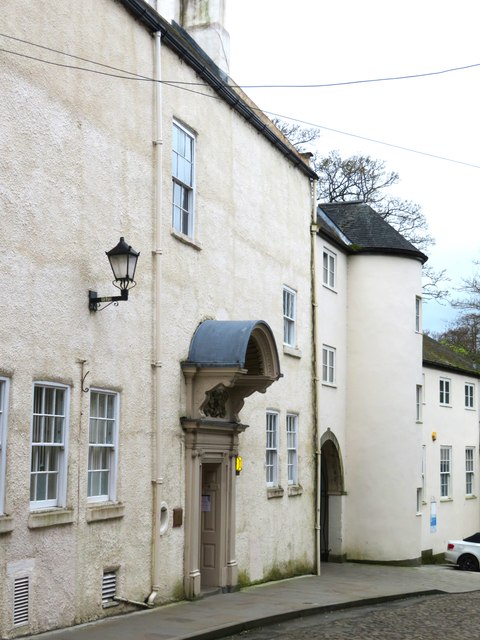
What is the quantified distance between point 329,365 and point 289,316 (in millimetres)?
4571

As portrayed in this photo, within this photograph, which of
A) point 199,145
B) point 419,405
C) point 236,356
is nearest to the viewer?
point 236,356

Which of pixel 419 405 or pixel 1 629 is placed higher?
pixel 419 405

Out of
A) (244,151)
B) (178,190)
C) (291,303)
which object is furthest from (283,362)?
(178,190)

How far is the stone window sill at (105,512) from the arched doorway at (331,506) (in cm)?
1320

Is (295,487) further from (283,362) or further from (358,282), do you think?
(358,282)

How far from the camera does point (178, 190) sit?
51.0 feet

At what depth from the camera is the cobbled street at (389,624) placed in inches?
504

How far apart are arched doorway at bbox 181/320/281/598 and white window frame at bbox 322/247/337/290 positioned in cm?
842

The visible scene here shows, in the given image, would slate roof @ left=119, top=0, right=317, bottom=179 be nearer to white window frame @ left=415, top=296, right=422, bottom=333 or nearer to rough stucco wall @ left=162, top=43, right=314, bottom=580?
rough stucco wall @ left=162, top=43, right=314, bottom=580

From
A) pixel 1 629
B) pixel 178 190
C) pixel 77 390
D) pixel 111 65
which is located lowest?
pixel 1 629

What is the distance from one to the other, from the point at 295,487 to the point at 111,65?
10719mm

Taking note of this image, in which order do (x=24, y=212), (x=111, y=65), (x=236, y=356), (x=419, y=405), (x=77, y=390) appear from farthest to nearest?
1. (x=419, y=405)
2. (x=236, y=356)
3. (x=111, y=65)
4. (x=77, y=390)
5. (x=24, y=212)

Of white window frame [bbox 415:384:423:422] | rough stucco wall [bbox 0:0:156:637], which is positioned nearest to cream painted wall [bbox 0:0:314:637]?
rough stucco wall [bbox 0:0:156:637]

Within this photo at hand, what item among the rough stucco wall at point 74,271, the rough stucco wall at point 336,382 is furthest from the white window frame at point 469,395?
the rough stucco wall at point 74,271
